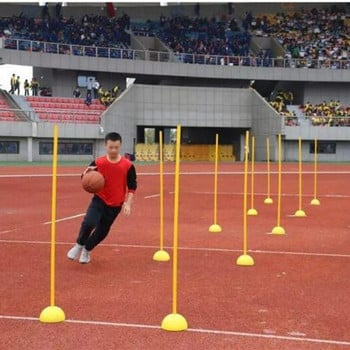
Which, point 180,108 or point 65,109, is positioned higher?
A: point 180,108

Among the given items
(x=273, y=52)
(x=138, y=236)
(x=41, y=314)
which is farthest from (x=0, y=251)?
(x=273, y=52)

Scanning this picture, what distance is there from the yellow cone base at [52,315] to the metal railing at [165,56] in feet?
145

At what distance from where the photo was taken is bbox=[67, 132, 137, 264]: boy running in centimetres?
797

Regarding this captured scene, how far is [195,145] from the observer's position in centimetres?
5547

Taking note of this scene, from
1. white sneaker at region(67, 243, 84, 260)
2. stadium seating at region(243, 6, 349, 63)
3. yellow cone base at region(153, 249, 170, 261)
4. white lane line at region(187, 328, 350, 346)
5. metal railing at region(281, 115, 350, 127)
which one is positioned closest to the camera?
white lane line at region(187, 328, 350, 346)

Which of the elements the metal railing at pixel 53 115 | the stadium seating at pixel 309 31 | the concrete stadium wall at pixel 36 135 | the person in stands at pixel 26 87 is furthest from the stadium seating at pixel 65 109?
the stadium seating at pixel 309 31

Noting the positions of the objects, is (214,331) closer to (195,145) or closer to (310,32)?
(195,145)

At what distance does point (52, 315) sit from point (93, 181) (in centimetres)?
240

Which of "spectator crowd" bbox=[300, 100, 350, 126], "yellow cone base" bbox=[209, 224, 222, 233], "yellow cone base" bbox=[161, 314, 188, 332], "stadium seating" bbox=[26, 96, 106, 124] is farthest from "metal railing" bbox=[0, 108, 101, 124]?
"yellow cone base" bbox=[161, 314, 188, 332]

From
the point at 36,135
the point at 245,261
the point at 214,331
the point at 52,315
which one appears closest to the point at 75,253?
the point at 245,261

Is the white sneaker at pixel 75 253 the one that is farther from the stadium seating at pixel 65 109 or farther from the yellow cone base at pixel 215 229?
the stadium seating at pixel 65 109

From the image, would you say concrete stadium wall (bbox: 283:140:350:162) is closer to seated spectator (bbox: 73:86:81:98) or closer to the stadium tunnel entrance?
the stadium tunnel entrance

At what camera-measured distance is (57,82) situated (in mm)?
51312

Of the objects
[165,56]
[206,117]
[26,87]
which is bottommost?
[206,117]
